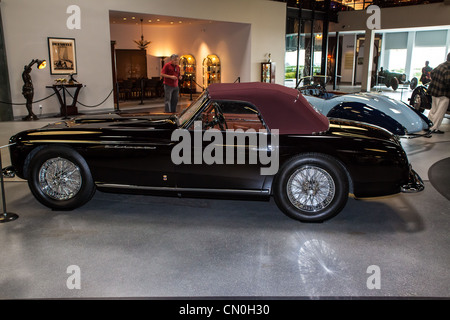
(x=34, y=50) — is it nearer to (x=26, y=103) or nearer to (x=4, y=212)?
(x=26, y=103)

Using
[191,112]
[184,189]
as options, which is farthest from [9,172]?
[191,112]

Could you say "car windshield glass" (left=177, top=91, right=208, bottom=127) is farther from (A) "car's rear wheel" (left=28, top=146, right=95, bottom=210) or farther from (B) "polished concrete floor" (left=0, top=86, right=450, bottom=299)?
(A) "car's rear wheel" (left=28, top=146, right=95, bottom=210)

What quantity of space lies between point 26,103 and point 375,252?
10521 millimetres

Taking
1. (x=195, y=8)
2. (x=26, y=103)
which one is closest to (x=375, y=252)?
(x=26, y=103)

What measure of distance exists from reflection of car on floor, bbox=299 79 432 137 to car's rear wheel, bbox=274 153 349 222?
12.4 ft

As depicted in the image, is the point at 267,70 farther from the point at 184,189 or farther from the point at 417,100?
the point at 184,189

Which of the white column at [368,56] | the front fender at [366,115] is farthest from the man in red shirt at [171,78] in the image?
the white column at [368,56]

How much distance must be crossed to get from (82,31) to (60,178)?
9385mm

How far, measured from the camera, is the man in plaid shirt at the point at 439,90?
857cm

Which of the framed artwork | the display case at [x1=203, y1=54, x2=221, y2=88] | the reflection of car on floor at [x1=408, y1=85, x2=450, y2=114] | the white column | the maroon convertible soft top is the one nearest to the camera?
the maroon convertible soft top

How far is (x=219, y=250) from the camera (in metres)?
3.41

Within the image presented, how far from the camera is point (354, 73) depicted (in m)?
27.6

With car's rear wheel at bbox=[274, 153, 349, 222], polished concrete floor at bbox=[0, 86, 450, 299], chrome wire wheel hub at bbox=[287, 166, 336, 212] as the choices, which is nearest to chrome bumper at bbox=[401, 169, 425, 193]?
polished concrete floor at bbox=[0, 86, 450, 299]

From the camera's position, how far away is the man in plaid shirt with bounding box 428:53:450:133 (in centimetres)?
857
